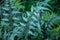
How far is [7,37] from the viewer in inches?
74.5

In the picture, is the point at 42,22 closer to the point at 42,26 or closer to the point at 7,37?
the point at 42,26

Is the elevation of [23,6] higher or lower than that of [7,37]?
higher

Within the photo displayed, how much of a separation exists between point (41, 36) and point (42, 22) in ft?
0.47

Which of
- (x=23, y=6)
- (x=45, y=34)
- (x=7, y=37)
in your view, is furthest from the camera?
(x=23, y=6)

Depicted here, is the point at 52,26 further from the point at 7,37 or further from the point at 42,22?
the point at 7,37

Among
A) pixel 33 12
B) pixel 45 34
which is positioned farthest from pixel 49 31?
pixel 33 12

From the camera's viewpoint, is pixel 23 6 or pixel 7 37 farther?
pixel 23 6

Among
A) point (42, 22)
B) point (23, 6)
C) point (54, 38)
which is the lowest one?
point (54, 38)

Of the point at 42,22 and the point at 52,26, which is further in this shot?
the point at 52,26

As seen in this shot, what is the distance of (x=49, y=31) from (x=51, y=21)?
11 centimetres

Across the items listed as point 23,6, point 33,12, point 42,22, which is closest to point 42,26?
point 42,22

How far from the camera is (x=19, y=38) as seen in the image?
6.30ft

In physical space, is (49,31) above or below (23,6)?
below

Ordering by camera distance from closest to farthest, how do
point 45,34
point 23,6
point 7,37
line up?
point 7,37 → point 45,34 → point 23,6
